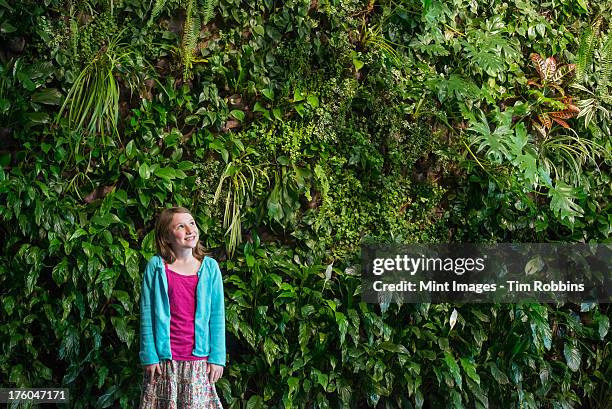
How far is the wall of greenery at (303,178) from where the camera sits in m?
4.09

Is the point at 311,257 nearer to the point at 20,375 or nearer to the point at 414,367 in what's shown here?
the point at 414,367

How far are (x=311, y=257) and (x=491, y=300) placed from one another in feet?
3.50

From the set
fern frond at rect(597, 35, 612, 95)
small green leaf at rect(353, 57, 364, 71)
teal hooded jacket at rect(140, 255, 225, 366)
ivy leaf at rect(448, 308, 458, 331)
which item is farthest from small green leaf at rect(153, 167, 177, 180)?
fern frond at rect(597, 35, 612, 95)

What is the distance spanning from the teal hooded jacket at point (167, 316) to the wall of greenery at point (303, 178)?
2.81 feet

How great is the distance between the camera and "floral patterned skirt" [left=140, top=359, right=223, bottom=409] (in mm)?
3146

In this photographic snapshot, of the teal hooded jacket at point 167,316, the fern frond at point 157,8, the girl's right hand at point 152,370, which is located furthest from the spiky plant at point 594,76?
the girl's right hand at point 152,370

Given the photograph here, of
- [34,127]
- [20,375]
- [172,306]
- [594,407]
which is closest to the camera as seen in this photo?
[172,306]

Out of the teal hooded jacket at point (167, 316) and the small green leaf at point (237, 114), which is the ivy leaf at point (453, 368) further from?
the small green leaf at point (237, 114)

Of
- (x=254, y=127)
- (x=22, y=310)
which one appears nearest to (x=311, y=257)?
(x=254, y=127)

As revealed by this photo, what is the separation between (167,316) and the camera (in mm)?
3160

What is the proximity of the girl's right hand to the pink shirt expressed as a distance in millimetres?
77

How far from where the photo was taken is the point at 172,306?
3170mm

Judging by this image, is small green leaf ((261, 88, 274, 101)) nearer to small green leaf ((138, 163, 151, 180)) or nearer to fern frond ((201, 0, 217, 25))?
fern frond ((201, 0, 217, 25))

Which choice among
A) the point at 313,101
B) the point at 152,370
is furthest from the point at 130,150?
the point at 152,370
